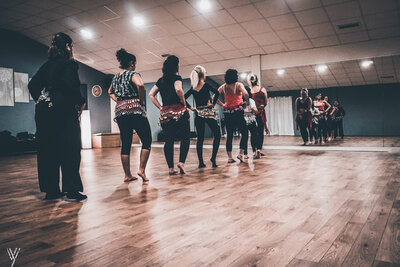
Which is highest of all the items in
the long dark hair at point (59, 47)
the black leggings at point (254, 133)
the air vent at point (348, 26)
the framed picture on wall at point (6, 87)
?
the air vent at point (348, 26)

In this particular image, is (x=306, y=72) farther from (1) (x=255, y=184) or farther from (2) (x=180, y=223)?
(2) (x=180, y=223)

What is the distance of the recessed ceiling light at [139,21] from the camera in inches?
289

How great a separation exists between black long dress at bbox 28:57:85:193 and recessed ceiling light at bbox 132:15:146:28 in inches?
220

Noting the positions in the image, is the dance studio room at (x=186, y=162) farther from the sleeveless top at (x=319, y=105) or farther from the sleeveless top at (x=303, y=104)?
the sleeveless top at (x=319, y=105)

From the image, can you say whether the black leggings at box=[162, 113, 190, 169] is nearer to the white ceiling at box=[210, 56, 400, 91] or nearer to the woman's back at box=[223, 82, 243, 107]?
the woman's back at box=[223, 82, 243, 107]

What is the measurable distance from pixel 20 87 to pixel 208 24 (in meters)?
6.00

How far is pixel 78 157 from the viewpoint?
7.65 ft

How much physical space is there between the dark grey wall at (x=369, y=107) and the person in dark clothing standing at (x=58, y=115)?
43.6ft

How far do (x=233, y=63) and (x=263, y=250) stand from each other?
29.2ft

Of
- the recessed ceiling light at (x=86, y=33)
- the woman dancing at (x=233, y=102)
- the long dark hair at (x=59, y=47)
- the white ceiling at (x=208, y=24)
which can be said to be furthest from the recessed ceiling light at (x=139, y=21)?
the long dark hair at (x=59, y=47)

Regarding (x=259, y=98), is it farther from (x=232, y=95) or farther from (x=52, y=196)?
(x=52, y=196)

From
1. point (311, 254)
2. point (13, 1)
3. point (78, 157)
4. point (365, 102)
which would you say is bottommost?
point (311, 254)

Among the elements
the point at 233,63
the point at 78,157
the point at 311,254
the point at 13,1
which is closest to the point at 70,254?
the point at 311,254

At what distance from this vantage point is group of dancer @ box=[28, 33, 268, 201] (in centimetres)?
223
